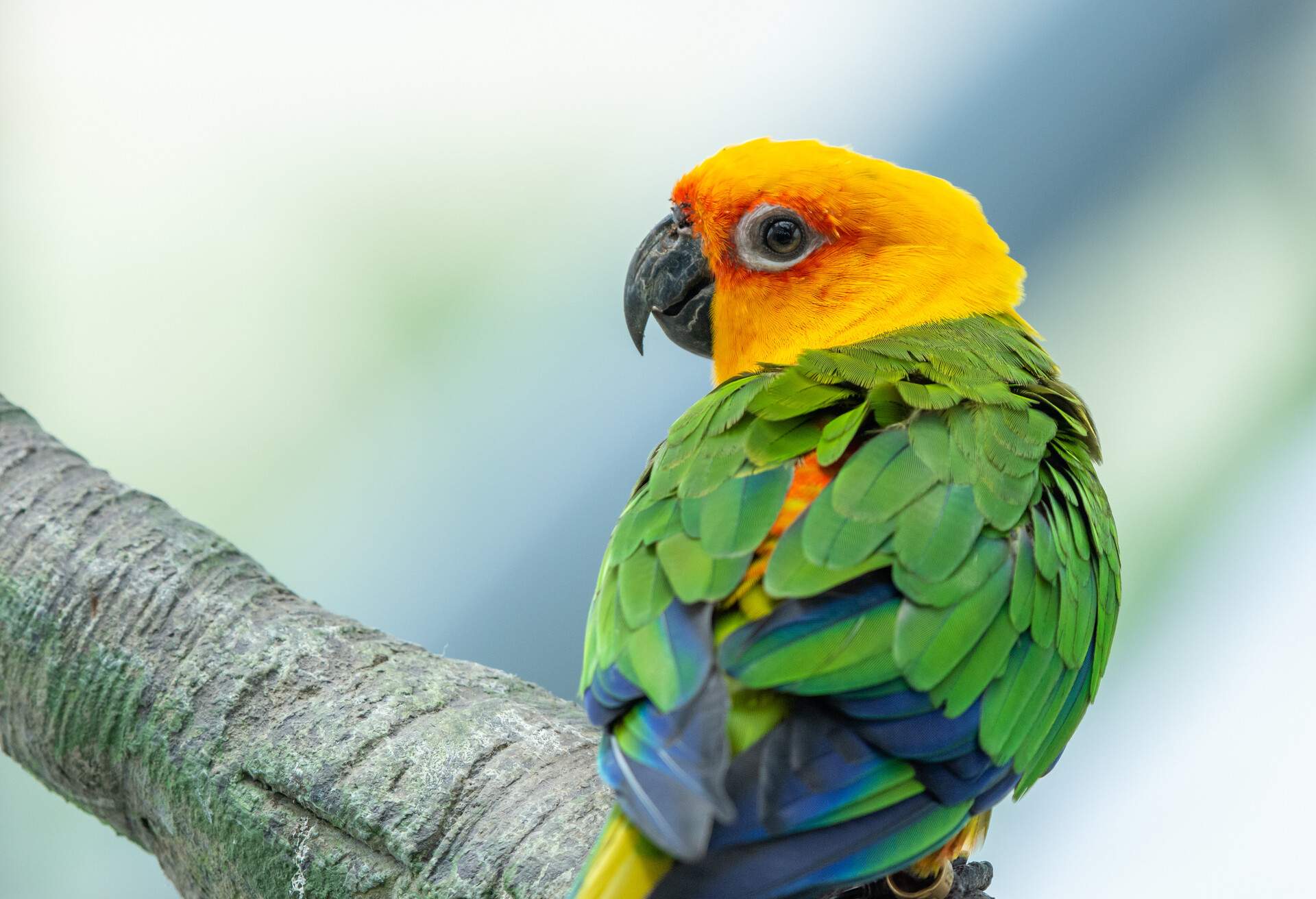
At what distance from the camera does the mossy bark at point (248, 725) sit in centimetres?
129

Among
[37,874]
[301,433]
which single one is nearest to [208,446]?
[301,433]

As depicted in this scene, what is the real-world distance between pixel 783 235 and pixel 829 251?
0.08 metres

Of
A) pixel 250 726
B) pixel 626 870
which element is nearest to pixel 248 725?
pixel 250 726

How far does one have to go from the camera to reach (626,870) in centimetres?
93

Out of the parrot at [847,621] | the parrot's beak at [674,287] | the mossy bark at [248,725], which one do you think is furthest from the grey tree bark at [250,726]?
the parrot's beak at [674,287]

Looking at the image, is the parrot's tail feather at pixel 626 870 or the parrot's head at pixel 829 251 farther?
the parrot's head at pixel 829 251

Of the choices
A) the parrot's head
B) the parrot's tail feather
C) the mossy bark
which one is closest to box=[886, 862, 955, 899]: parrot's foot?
the mossy bark

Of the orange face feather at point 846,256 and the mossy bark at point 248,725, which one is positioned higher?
the orange face feather at point 846,256

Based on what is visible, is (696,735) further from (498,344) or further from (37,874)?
(37,874)

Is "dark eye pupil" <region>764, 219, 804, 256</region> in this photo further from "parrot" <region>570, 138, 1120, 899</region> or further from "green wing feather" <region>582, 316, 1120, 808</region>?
"green wing feather" <region>582, 316, 1120, 808</region>

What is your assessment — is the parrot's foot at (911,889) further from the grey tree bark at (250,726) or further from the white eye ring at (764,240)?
the white eye ring at (764,240)

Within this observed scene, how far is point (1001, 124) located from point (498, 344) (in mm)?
1636

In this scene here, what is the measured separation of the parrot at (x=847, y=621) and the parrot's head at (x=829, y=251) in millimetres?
138

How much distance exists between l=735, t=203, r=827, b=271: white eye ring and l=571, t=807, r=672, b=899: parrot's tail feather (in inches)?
42.0
